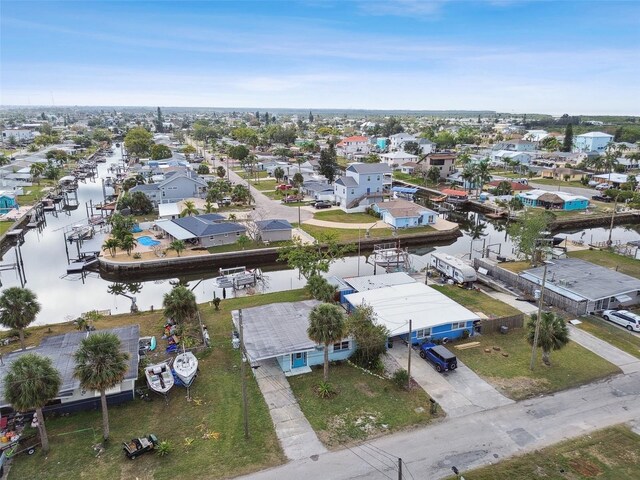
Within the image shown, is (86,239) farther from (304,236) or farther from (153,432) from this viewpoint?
(153,432)

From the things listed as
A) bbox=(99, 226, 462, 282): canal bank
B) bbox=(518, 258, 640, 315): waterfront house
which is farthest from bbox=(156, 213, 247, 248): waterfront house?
bbox=(518, 258, 640, 315): waterfront house

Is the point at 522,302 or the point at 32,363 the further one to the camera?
the point at 522,302

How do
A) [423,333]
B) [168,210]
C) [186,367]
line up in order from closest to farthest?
[186,367]
[423,333]
[168,210]

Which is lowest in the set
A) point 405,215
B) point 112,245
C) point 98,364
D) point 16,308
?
point 112,245

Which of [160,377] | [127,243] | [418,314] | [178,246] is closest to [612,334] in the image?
[418,314]

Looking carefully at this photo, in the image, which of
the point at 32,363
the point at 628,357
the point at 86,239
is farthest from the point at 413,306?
the point at 86,239

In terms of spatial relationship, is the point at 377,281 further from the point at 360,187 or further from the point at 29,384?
the point at 360,187
